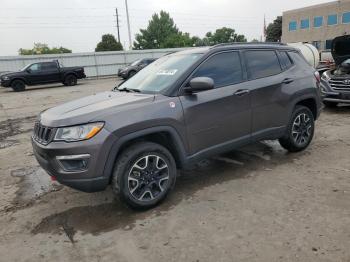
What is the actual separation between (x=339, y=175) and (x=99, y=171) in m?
3.13

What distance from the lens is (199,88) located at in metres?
3.92

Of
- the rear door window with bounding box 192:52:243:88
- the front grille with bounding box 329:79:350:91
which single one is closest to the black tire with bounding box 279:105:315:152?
the rear door window with bounding box 192:52:243:88

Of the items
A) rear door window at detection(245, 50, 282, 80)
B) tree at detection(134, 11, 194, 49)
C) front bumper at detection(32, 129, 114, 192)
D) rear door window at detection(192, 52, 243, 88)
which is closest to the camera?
front bumper at detection(32, 129, 114, 192)

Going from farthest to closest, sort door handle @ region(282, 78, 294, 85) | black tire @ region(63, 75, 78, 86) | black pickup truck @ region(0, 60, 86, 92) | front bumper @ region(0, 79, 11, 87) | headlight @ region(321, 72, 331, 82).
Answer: black tire @ region(63, 75, 78, 86), black pickup truck @ region(0, 60, 86, 92), front bumper @ region(0, 79, 11, 87), headlight @ region(321, 72, 331, 82), door handle @ region(282, 78, 294, 85)

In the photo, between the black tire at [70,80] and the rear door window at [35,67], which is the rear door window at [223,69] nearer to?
Answer: the rear door window at [35,67]

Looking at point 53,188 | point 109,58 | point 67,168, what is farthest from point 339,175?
point 109,58

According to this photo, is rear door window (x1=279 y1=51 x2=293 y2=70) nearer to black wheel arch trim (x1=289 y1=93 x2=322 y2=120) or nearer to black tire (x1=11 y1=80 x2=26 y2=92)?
black wheel arch trim (x1=289 y1=93 x2=322 y2=120)

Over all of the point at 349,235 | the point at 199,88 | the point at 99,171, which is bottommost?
the point at 349,235

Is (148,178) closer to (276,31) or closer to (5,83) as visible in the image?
(5,83)

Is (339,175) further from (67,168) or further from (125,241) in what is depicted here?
(67,168)

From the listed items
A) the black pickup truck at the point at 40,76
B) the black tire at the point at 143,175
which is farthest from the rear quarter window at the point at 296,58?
the black pickup truck at the point at 40,76

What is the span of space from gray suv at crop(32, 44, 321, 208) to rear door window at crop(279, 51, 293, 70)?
0.07ft

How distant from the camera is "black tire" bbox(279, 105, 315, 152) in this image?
531 centimetres

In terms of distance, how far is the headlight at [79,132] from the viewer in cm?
344
